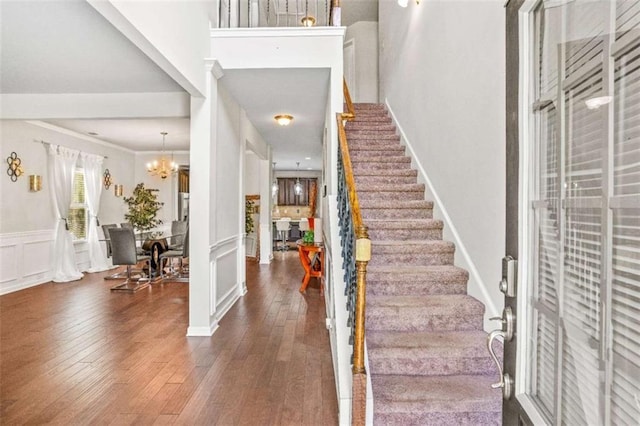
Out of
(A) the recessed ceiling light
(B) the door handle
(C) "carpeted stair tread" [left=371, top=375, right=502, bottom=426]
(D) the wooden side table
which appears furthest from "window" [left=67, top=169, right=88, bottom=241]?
(B) the door handle

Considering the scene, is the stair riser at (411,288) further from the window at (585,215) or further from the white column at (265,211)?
the white column at (265,211)

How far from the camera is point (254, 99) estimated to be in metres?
4.95

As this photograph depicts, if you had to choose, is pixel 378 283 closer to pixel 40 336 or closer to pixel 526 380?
pixel 526 380

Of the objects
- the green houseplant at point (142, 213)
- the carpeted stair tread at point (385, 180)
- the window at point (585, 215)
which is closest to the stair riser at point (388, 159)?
the carpeted stair tread at point (385, 180)

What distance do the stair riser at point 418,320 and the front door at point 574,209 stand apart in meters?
1.53

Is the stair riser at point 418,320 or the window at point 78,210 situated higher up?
the window at point 78,210

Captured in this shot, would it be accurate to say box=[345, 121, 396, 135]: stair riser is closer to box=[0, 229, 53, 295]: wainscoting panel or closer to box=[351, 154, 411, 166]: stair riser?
box=[351, 154, 411, 166]: stair riser

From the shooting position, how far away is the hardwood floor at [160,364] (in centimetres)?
234

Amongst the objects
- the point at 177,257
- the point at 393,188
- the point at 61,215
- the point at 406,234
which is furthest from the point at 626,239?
the point at 61,215

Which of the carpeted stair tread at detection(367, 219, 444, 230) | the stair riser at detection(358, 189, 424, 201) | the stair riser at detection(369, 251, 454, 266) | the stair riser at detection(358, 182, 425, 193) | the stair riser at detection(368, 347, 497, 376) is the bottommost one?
the stair riser at detection(368, 347, 497, 376)

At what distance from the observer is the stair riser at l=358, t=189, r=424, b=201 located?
3947 mm

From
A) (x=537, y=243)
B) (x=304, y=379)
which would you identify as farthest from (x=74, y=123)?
(x=537, y=243)

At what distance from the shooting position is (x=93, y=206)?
7496 millimetres

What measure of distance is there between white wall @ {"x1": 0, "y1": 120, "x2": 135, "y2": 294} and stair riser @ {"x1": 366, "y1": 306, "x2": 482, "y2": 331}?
5.78 m
